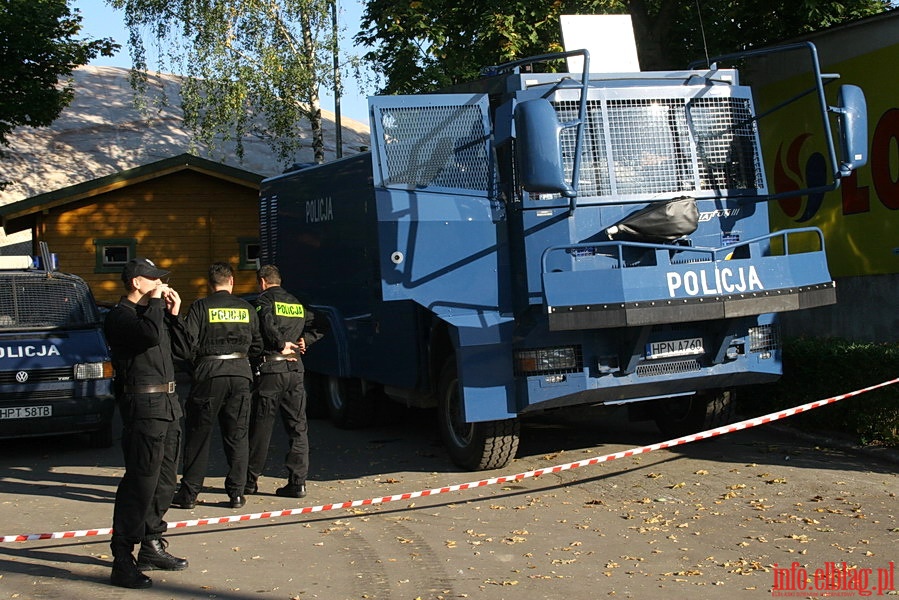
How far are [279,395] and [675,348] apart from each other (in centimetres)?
317

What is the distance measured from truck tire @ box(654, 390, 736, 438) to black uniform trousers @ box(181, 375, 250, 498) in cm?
406

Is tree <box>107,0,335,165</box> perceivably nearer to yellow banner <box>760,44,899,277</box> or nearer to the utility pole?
the utility pole

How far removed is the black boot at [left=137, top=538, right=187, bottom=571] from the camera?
20.9ft

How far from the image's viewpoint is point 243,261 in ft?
77.0

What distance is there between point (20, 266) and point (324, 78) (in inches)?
626

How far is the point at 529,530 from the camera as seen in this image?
283 inches

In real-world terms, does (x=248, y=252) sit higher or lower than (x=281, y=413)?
higher

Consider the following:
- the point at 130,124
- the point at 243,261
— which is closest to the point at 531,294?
A: the point at 243,261

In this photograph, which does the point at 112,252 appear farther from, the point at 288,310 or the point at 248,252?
the point at 288,310

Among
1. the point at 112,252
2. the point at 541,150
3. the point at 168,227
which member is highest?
the point at 168,227

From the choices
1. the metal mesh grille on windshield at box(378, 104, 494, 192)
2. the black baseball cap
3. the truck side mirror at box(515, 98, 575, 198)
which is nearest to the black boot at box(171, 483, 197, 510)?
the black baseball cap

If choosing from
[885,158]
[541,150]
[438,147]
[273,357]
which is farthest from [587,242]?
[885,158]

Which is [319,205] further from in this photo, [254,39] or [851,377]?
[254,39]

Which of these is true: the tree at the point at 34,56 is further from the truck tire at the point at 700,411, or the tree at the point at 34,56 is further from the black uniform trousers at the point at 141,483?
the black uniform trousers at the point at 141,483
